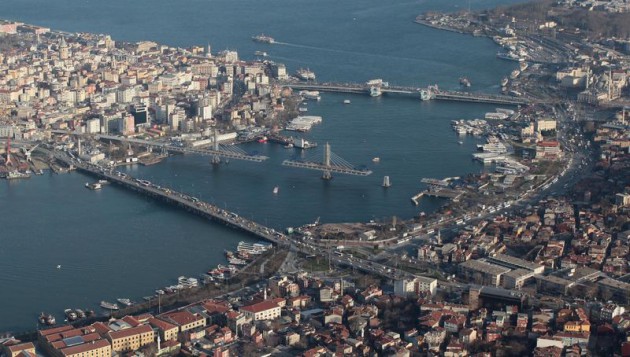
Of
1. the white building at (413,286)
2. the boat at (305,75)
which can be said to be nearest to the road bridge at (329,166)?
the white building at (413,286)

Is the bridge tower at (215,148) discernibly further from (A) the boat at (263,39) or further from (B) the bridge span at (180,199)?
(A) the boat at (263,39)

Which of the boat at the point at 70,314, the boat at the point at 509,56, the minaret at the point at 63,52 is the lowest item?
the boat at the point at 70,314

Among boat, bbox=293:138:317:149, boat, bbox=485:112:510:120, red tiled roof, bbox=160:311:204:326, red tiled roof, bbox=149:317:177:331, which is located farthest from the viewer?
boat, bbox=485:112:510:120

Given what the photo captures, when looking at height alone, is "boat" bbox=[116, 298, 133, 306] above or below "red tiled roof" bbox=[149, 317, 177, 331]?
below

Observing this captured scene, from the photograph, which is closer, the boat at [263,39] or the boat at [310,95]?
the boat at [310,95]

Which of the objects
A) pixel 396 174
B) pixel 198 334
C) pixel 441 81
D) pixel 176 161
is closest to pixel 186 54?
pixel 441 81

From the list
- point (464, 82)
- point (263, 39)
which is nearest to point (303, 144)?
point (464, 82)

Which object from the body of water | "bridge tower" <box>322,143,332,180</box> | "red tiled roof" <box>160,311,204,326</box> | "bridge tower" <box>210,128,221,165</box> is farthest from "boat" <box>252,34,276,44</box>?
"red tiled roof" <box>160,311,204,326</box>

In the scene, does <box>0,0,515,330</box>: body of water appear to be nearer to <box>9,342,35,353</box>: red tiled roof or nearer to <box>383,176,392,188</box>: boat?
<box>383,176,392,188</box>: boat

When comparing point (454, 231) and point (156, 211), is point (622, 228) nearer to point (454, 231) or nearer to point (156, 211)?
point (454, 231)
